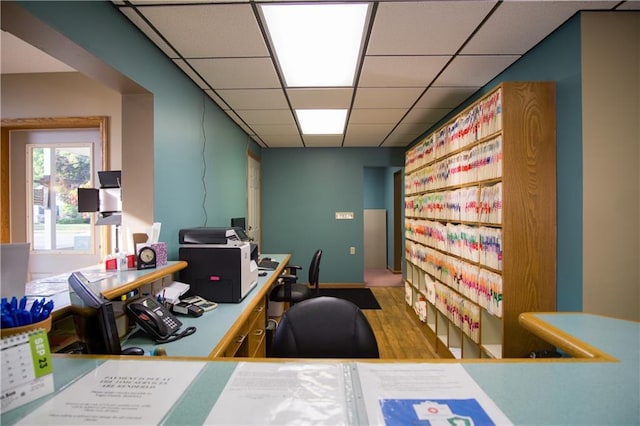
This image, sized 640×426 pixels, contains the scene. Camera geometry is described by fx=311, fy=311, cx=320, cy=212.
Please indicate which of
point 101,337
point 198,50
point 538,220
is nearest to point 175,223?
point 198,50

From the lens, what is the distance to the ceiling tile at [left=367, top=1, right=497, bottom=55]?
167cm

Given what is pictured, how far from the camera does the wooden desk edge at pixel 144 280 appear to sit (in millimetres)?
1358

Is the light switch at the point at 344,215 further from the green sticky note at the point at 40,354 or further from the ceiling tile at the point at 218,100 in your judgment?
the green sticky note at the point at 40,354

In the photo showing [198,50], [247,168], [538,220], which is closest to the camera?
[538,220]

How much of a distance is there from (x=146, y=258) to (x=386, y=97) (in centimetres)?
252

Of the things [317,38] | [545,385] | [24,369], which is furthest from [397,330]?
[24,369]

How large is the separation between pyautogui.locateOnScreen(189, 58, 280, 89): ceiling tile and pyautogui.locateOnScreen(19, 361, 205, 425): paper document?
2.08 meters

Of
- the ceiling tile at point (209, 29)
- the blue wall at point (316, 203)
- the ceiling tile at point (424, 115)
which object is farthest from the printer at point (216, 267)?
the blue wall at point (316, 203)

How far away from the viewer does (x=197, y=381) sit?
0.86m

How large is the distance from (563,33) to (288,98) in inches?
85.3

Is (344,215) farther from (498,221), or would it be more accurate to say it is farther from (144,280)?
(144,280)

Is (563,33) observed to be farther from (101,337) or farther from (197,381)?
(101,337)

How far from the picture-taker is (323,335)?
1.48 m

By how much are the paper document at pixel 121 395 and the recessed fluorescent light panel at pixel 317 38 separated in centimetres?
175
